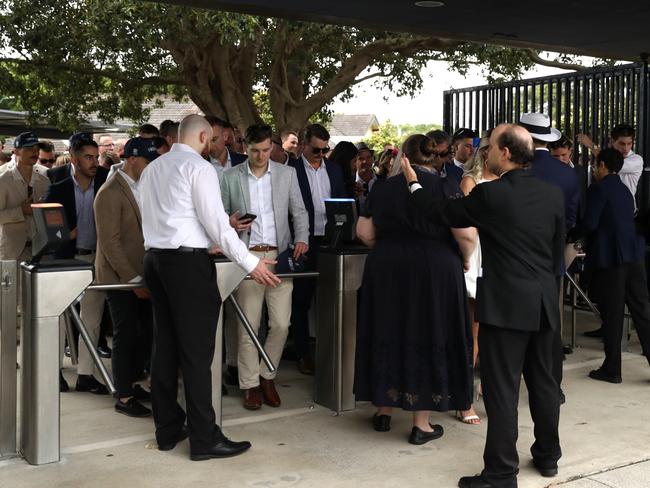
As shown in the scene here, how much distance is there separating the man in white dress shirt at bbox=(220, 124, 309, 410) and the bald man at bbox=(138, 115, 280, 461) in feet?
2.90

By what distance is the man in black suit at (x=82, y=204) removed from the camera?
231 inches

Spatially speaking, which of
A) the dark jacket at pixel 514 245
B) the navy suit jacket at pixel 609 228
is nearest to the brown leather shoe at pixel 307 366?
the navy suit jacket at pixel 609 228

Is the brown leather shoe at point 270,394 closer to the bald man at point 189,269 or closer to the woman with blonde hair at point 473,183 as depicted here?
the bald man at point 189,269

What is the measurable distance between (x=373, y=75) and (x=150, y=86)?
4.32 m

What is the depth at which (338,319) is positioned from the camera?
5.27 meters

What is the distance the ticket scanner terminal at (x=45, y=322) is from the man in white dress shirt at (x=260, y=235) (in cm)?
128

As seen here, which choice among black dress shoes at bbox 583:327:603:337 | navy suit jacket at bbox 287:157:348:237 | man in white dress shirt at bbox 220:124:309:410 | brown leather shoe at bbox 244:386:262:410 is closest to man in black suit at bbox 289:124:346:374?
navy suit jacket at bbox 287:157:348:237

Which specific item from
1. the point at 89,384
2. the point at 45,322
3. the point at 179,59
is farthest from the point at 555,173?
the point at 179,59

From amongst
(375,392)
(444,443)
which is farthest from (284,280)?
(444,443)

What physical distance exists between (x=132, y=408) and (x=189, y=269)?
137 cm

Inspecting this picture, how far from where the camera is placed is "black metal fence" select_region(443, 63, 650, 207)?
8.59m

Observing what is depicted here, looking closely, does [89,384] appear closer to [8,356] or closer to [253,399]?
[253,399]

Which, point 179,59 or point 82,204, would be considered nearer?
point 82,204

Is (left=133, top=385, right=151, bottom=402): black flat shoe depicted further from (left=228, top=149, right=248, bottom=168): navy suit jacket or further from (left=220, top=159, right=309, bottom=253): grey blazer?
(left=228, top=149, right=248, bottom=168): navy suit jacket
